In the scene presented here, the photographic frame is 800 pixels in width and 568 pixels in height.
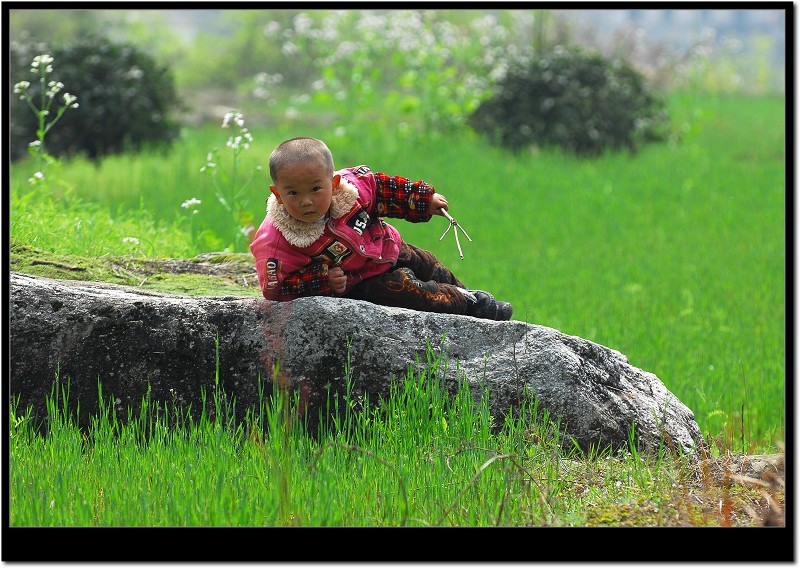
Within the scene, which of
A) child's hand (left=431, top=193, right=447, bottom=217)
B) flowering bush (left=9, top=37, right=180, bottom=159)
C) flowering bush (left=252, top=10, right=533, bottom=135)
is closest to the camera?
child's hand (left=431, top=193, right=447, bottom=217)

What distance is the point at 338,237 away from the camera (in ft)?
12.6

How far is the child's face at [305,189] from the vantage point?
11.8 feet

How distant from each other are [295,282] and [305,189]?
426 millimetres

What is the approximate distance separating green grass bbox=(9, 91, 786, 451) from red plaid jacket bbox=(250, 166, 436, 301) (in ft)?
3.13

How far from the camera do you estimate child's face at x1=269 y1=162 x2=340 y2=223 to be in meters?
3.59

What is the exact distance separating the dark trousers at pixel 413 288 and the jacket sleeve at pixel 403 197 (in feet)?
0.66

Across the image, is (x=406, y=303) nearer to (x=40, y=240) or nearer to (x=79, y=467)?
(x=79, y=467)

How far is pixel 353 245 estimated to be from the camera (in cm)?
386

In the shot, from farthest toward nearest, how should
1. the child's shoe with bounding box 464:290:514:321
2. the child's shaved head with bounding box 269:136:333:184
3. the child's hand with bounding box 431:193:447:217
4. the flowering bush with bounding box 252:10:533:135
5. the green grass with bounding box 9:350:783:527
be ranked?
the flowering bush with bounding box 252:10:533:135 < the child's shoe with bounding box 464:290:514:321 < the child's hand with bounding box 431:193:447:217 < the child's shaved head with bounding box 269:136:333:184 < the green grass with bounding box 9:350:783:527

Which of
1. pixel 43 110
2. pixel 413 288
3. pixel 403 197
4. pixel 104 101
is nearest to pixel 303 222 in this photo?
pixel 403 197

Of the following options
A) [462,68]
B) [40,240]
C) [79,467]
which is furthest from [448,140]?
[79,467]

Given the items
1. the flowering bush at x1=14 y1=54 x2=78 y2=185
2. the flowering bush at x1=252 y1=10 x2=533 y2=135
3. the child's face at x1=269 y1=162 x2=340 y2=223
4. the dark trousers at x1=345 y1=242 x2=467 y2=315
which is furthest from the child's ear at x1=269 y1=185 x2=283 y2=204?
the flowering bush at x1=252 y1=10 x2=533 y2=135

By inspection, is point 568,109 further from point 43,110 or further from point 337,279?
point 337,279

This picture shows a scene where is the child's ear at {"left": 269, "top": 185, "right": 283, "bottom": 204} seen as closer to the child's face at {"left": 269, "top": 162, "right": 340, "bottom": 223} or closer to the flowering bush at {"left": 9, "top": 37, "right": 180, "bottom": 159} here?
the child's face at {"left": 269, "top": 162, "right": 340, "bottom": 223}
